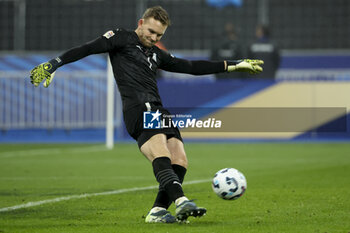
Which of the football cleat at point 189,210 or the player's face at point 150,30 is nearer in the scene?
the football cleat at point 189,210

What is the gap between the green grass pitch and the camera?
5777 millimetres

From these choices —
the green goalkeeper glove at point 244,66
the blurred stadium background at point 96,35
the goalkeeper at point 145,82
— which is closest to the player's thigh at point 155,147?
the goalkeeper at point 145,82

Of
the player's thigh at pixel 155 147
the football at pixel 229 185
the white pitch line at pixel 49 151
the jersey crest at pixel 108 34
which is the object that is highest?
the jersey crest at pixel 108 34

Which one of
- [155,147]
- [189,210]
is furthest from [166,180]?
[189,210]

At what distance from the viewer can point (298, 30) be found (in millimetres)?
22812

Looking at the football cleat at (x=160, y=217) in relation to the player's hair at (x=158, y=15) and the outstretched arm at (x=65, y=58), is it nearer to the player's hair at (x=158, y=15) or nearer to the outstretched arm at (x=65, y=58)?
the outstretched arm at (x=65, y=58)

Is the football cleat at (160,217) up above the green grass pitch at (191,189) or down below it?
above

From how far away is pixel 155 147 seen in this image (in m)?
5.88

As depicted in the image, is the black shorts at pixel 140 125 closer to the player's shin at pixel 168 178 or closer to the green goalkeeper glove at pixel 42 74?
the player's shin at pixel 168 178

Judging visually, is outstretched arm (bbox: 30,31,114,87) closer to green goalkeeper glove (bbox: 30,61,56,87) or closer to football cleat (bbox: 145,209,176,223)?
green goalkeeper glove (bbox: 30,61,56,87)

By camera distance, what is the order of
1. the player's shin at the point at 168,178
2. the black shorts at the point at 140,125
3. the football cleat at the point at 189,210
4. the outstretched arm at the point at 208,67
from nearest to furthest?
1. the football cleat at the point at 189,210
2. the player's shin at the point at 168,178
3. the black shorts at the point at 140,125
4. the outstretched arm at the point at 208,67

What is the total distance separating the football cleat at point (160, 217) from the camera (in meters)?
5.88

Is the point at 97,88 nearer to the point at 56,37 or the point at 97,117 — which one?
the point at 97,117

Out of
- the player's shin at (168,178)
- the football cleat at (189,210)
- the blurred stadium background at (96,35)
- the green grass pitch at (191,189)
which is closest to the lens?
the football cleat at (189,210)
